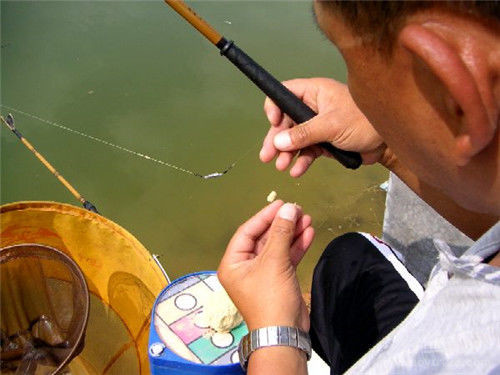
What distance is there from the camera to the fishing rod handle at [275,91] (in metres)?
1.16

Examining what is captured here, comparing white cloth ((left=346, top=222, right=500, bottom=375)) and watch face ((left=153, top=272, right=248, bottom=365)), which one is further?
watch face ((left=153, top=272, right=248, bottom=365))

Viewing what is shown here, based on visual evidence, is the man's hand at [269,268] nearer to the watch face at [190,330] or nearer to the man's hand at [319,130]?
the man's hand at [319,130]

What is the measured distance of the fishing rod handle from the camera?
1.16 meters

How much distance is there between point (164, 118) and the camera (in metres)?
2.87

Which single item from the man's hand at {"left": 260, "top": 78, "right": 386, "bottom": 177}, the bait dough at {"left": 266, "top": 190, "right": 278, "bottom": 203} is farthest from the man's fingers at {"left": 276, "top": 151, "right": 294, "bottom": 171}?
the bait dough at {"left": 266, "top": 190, "right": 278, "bottom": 203}

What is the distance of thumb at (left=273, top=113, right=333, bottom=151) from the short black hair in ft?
1.85

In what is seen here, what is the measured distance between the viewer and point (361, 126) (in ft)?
4.02

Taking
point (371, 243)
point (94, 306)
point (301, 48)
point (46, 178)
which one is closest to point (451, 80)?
point (371, 243)

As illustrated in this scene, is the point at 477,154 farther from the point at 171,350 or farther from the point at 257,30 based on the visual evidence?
the point at 257,30

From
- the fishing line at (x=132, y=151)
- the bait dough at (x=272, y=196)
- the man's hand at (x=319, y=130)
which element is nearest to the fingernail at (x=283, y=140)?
the man's hand at (x=319, y=130)

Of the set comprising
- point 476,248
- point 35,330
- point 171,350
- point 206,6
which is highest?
point 206,6

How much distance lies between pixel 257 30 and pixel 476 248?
2943 mm

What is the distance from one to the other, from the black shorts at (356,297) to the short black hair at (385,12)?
82 cm

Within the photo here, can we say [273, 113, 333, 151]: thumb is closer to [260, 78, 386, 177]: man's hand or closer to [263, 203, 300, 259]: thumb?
[260, 78, 386, 177]: man's hand
